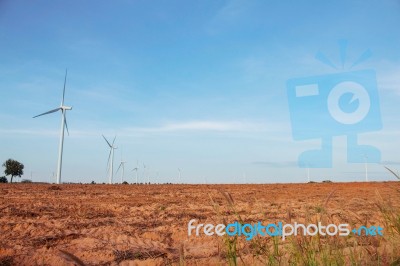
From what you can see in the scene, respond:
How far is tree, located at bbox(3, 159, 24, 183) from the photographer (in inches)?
2790

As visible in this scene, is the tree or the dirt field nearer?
the dirt field

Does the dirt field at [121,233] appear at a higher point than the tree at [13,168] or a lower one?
lower

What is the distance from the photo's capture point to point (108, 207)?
1577cm

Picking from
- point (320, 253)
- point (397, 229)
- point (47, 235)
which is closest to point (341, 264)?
point (320, 253)

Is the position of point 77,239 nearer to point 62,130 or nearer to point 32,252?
point 32,252

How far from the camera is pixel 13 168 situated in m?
71.1

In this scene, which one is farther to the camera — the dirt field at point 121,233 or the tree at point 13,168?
the tree at point 13,168

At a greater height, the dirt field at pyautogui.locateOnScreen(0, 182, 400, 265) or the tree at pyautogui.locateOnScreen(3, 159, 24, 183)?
the tree at pyautogui.locateOnScreen(3, 159, 24, 183)

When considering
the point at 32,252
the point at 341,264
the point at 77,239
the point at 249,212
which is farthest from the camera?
the point at 249,212

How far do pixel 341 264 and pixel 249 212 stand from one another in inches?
419

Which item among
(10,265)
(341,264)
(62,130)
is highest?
(62,130)

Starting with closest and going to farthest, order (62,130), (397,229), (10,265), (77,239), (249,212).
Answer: (397,229), (10,265), (77,239), (249,212), (62,130)

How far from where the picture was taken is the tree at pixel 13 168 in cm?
7088

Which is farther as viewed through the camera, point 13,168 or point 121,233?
point 13,168
